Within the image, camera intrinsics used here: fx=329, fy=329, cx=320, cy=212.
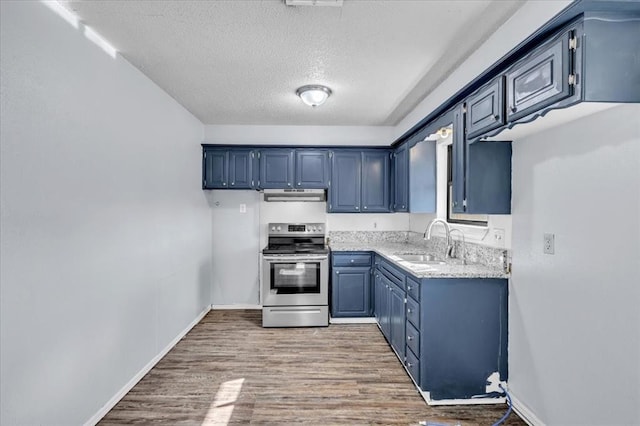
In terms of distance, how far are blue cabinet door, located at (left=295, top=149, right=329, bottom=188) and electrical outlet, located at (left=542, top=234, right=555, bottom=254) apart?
2705 millimetres

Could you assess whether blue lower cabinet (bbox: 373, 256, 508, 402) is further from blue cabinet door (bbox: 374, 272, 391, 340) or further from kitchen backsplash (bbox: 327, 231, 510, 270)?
blue cabinet door (bbox: 374, 272, 391, 340)

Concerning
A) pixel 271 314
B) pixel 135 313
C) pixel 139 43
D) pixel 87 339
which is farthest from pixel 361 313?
pixel 139 43

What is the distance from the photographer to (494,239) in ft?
8.49

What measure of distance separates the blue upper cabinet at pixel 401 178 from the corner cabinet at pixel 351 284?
28.9 inches

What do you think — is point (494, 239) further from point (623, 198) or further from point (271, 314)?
point (271, 314)

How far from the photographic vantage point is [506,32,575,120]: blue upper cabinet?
4.69 ft

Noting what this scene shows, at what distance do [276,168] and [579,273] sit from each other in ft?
11.0

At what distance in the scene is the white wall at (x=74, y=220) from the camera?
5.13 feet

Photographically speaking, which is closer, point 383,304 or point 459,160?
point 459,160

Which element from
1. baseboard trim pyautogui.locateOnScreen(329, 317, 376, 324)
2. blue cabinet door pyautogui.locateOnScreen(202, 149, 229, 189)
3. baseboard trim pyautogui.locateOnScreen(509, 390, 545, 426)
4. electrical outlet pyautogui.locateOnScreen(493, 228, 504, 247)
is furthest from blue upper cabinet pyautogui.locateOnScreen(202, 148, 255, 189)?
baseboard trim pyautogui.locateOnScreen(509, 390, 545, 426)

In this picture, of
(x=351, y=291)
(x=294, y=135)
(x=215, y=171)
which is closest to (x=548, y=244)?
(x=351, y=291)

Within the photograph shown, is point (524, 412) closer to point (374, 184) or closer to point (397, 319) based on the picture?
point (397, 319)

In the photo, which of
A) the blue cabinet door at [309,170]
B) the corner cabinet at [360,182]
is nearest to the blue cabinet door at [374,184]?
the corner cabinet at [360,182]

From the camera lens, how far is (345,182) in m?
4.36
